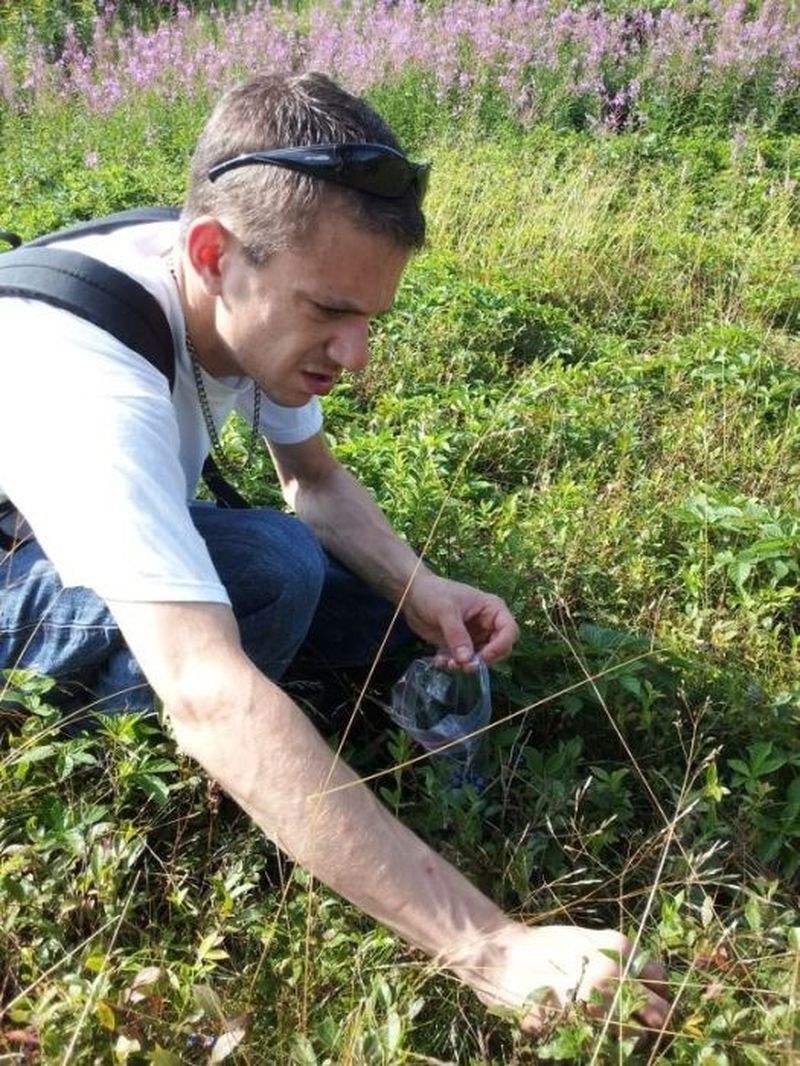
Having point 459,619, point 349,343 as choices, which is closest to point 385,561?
point 459,619

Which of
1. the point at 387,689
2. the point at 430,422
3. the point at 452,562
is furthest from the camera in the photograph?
the point at 430,422

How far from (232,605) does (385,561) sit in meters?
0.58

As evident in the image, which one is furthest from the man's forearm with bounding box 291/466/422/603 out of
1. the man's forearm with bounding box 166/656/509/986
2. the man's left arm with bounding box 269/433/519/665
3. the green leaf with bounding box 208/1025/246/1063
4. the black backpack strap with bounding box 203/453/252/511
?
the green leaf with bounding box 208/1025/246/1063

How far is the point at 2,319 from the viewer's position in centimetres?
200

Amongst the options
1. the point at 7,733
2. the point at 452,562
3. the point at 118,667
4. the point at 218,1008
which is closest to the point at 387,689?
the point at 452,562

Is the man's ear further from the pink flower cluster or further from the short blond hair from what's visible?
the pink flower cluster

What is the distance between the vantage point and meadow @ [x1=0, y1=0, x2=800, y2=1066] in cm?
190

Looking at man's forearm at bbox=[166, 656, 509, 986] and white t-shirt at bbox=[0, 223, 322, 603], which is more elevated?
white t-shirt at bbox=[0, 223, 322, 603]

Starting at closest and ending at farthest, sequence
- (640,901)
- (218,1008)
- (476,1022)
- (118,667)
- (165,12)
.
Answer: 1. (218,1008)
2. (476,1022)
3. (640,901)
4. (118,667)
5. (165,12)

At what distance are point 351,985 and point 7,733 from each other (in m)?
1.00

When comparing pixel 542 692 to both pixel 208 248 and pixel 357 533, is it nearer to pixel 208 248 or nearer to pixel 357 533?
pixel 357 533

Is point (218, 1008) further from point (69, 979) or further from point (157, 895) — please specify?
point (157, 895)

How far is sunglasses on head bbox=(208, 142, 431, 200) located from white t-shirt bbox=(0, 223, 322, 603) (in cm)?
46

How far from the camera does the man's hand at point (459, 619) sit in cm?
259
